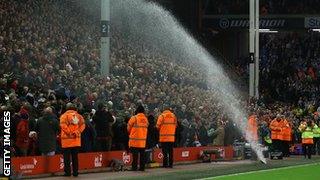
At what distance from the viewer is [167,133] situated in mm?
28016

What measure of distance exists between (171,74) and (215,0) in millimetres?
20443

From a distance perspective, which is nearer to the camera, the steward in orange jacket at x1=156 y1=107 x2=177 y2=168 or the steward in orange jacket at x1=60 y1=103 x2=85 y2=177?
the steward in orange jacket at x1=60 y1=103 x2=85 y2=177

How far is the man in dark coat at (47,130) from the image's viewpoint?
2342 cm

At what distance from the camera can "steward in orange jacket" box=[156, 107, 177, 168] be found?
28.0 m

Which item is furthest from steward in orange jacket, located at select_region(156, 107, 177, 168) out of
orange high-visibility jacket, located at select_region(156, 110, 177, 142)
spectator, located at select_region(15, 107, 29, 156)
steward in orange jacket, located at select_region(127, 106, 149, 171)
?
spectator, located at select_region(15, 107, 29, 156)

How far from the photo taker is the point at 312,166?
29.7 meters

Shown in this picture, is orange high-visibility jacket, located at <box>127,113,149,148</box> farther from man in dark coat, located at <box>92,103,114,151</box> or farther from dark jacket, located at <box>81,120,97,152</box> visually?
dark jacket, located at <box>81,120,97,152</box>

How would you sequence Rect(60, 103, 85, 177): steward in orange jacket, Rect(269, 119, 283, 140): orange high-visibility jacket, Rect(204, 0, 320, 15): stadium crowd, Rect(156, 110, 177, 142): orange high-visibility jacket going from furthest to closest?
Rect(204, 0, 320, 15): stadium crowd → Rect(269, 119, 283, 140): orange high-visibility jacket → Rect(156, 110, 177, 142): orange high-visibility jacket → Rect(60, 103, 85, 177): steward in orange jacket

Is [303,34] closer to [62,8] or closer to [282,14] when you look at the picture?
[282,14]

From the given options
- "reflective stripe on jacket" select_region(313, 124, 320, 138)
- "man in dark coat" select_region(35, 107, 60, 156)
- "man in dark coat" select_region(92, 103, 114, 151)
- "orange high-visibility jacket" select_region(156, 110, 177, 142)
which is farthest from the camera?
"reflective stripe on jacket" select_region(313, 124, 320, 138)

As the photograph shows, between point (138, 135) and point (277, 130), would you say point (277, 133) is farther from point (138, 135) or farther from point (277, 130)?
point (138, 135)

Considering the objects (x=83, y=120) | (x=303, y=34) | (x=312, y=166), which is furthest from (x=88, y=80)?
(x=303, y=34)

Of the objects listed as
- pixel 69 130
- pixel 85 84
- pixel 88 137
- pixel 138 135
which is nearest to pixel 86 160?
pixel 88 137

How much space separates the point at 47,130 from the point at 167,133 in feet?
18.6
